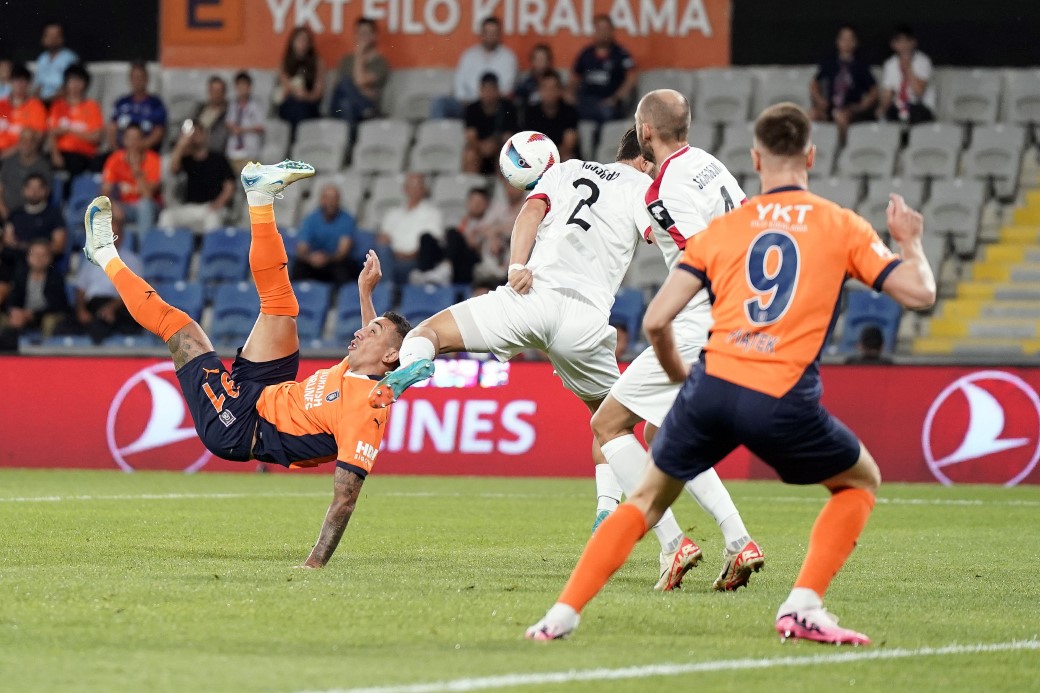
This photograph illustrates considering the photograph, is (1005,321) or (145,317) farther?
(1005,321)

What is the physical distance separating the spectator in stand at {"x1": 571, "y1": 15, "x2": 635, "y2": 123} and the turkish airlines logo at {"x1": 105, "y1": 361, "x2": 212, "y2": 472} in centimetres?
674

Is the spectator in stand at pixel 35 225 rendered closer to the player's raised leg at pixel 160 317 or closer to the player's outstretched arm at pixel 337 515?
the player's raised leg at pixel 160 317

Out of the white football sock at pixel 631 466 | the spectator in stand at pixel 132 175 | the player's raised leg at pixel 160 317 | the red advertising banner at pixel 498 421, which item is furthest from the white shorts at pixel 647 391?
the spectator in stand at pixel 132 175

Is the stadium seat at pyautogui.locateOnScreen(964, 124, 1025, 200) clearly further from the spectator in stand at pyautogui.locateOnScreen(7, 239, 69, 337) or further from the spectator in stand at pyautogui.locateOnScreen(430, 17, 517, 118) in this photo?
the spectator in stand at pyautogui.locateOnScreen(7, 239, 69, 337)

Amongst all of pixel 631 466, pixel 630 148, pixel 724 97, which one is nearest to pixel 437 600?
pixel 631 466

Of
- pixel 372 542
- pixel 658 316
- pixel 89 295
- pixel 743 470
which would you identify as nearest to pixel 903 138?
pixel 743 470

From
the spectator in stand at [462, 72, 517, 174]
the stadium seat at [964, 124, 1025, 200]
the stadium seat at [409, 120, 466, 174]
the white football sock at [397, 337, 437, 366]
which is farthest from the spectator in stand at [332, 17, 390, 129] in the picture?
the white football sock at [397, 337, 437, 366]

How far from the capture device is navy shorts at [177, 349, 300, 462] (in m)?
8.43

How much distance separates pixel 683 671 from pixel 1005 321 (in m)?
13.8

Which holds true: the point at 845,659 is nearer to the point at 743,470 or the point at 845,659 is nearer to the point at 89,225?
the point at 89,225

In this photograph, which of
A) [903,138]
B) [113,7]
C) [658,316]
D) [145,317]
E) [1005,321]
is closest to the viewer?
Answer: [658,316]

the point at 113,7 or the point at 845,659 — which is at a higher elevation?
the point at 113,7

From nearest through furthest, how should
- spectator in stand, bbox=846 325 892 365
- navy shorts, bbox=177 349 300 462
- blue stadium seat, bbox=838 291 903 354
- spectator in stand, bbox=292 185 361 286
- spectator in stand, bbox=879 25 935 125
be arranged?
1. navy shorts, bbox=177 349 300 462
2. spectator in stand, bbox=846 325 892 365
3. blue stadium seat, bbox=838 291 903 354
4. spectator in stand, bbox=292 185 361 286
5. spectator in stand, bbox=879 25 935 125

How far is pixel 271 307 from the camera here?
8898 mm
